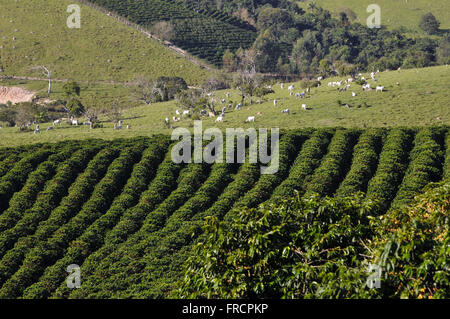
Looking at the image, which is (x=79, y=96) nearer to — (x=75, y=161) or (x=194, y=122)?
(x=194, y=122)

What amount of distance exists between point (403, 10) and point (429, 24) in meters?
17.1

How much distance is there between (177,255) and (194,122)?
37666 millimetres

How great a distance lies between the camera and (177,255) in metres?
32.0

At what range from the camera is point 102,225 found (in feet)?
121

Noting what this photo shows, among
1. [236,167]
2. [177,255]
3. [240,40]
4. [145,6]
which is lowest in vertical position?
[177,255]

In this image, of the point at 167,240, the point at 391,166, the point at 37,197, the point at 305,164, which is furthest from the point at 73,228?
the point at 391,166

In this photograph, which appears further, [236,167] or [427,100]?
[427,100]

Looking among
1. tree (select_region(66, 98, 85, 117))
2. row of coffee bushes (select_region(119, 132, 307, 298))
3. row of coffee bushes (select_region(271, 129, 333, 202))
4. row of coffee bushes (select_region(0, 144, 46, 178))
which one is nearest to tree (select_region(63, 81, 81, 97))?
tree (select_region(66, 98, 85, 117))

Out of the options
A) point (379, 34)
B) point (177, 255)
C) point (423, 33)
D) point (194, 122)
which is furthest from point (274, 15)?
point (177, 255)

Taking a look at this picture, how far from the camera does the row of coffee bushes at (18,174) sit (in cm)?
4122

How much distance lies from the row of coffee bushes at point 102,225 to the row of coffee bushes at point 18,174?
26.9ft

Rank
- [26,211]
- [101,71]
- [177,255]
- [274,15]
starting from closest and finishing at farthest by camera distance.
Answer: [177,255]
[26,211]
[101,71]
[274,15]

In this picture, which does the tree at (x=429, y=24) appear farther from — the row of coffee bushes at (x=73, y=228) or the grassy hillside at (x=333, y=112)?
the row of coffee bushes at (x=73, y=228)

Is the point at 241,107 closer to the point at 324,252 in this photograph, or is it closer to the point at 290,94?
the point at 290,94
